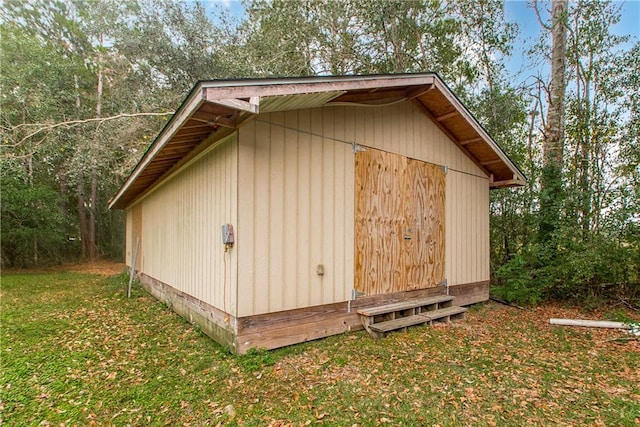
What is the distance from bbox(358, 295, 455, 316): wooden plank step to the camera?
13.7ft

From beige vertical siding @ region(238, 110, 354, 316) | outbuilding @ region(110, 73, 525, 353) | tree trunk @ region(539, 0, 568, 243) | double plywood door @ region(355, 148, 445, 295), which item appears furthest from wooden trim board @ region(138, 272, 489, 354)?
tree trunk @ region(539, 0, 568, 243)

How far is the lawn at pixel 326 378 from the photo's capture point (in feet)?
7.93

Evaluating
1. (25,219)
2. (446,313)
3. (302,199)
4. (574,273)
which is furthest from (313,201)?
(25,219)

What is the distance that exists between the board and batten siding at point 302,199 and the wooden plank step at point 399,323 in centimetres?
54

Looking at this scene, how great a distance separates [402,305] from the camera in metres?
4.56

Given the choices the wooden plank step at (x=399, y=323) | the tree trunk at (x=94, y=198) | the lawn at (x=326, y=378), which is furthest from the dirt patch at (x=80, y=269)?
the wooden plank step at (x=399, y=323)

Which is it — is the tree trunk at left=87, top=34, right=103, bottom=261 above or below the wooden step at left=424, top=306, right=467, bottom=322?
above

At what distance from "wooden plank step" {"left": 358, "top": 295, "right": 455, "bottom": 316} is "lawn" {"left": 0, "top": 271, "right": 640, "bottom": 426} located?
32cm

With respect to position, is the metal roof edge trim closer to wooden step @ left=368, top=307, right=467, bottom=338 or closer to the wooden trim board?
the wooden trim board

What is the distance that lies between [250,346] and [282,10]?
1105cm

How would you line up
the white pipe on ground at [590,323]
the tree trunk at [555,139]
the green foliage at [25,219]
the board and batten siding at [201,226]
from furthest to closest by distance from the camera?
the green foliage at [25,219] → the tree trunk at [555,139] → the white pipe on ground at [590,323] → the board and batten siding at [201,226]

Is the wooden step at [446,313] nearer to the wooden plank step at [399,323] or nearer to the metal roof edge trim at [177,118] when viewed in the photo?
the wooden plank step at [399,323]

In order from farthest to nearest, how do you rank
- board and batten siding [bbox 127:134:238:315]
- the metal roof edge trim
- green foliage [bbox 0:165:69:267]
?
1. green foliage [bbox 0:165:69:267]
2. board and batten siding [bbox 127:134:238:315]
3. the metal roof edge trim

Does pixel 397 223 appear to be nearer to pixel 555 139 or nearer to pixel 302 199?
pixel 302 199
